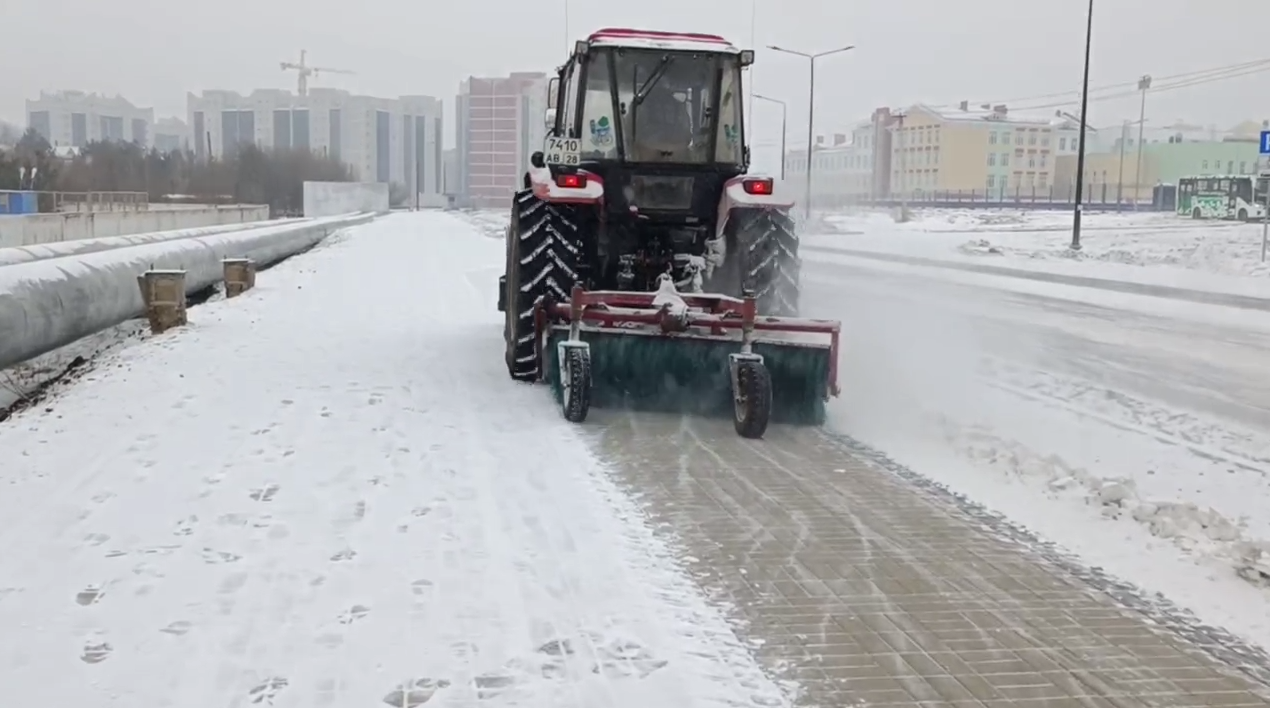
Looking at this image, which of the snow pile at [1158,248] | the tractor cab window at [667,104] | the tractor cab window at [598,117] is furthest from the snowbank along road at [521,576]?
the snow pile at [1158,248]

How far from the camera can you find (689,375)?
29.7 feet

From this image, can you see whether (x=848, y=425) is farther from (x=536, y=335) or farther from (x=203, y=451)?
(x=203, y=451)

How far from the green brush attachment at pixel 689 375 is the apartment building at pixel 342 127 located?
13658 centimetres

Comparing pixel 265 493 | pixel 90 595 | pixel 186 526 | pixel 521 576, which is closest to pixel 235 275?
pixel 265 493

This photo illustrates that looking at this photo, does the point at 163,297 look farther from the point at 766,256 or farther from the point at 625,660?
the point at 625,660

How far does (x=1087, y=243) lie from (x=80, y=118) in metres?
131

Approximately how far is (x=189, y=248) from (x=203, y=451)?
531 inches

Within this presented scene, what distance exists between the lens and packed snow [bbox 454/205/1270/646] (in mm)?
5902

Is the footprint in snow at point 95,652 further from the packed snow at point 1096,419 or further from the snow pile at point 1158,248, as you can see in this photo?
the snow pile at point 1158,248

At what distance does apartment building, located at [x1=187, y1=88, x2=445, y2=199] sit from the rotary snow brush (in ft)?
448

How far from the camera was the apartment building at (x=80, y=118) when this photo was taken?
5364 inches

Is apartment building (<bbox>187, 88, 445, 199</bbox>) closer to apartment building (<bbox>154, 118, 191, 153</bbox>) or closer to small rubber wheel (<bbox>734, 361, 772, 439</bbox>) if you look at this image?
apartment building (<bbox>154, 118, 191, 153</bbox>)

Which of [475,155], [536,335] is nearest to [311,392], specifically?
[536,335]

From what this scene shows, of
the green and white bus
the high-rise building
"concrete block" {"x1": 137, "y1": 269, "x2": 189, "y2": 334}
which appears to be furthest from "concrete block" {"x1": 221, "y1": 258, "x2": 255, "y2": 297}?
the high-rise building
